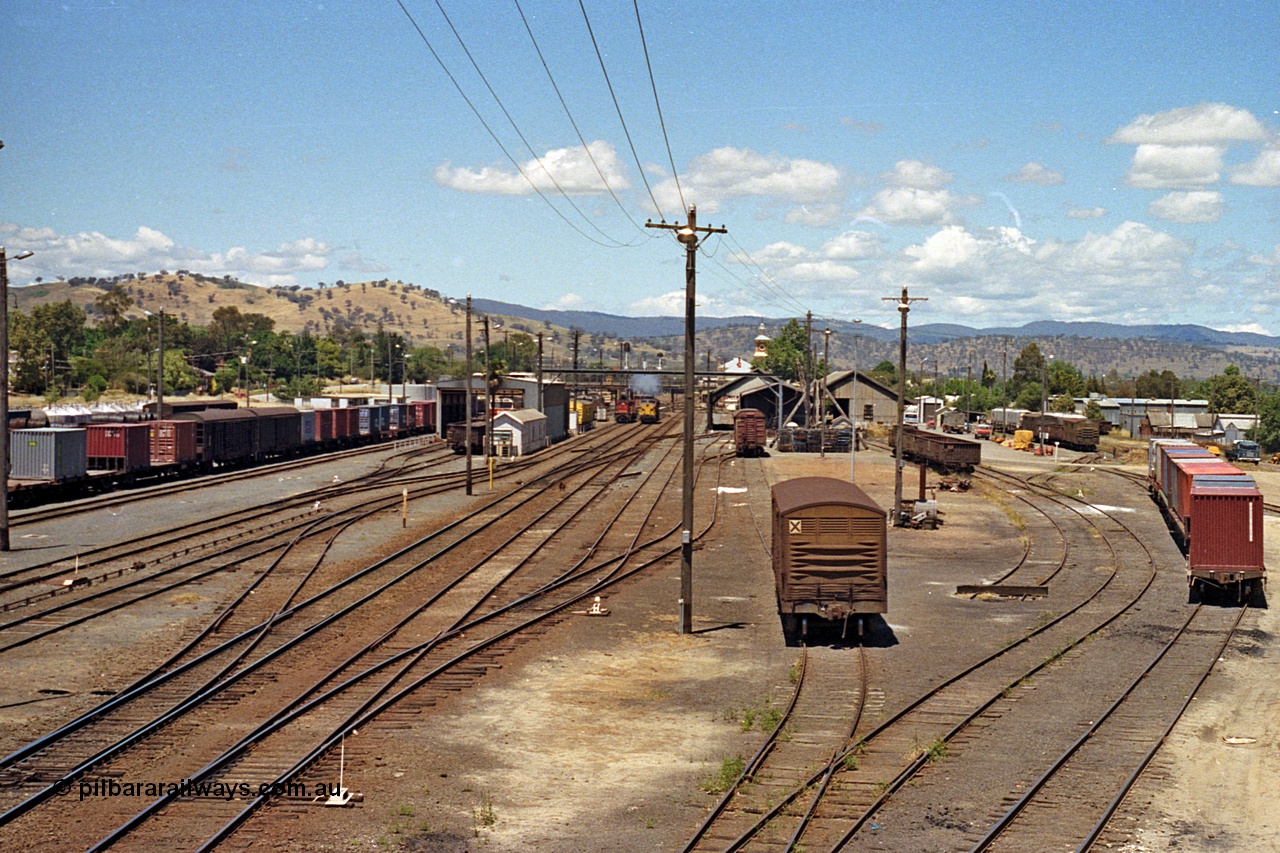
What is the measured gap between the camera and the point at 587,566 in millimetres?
34344

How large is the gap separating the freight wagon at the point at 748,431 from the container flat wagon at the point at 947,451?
10816 millimetres

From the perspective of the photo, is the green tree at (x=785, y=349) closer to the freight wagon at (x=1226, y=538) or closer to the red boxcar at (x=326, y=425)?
the red boxcar at (x=326, y=425)

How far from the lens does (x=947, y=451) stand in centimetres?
6638

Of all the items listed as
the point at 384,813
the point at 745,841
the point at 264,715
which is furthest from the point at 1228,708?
the point at 264,715

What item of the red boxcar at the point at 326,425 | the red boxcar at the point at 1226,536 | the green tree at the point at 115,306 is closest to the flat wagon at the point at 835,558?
the red boxcar at the point at 1226,536

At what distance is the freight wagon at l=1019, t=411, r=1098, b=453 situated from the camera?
96.0 metres

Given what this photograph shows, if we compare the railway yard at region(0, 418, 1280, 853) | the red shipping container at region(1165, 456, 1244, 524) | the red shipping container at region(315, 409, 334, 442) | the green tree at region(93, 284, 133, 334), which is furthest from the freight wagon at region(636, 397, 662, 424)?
the green tree at region(93, 284, 133, 334)

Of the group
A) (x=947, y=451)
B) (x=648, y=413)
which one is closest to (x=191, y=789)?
(x=947, y=451)

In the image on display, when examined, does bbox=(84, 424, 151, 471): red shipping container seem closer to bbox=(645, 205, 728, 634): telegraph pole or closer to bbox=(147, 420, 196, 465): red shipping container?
bbox=(147, 420, 196, 465): red shipping container

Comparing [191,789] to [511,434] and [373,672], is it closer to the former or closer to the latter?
[373,672]

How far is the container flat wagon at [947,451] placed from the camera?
6506 centimetres

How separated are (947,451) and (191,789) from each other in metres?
56.8

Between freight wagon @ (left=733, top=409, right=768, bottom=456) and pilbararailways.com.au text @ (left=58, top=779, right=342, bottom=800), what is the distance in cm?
6530

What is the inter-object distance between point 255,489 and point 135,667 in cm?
3451
